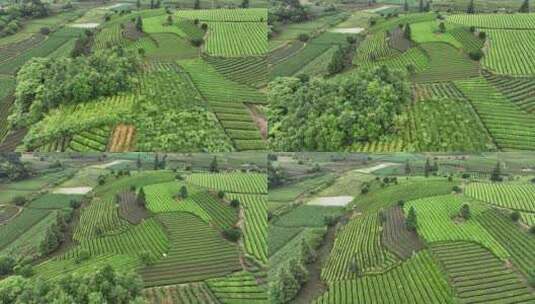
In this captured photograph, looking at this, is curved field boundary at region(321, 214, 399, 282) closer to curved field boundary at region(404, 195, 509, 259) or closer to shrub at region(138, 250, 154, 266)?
curved field boundary at region(404, 195, 509, 259)

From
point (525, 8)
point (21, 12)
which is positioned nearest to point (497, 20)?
point (525, 8)

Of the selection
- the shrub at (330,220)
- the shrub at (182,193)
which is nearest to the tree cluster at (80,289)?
the shrub at (182,193)

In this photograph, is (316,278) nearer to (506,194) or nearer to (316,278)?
(316,278)

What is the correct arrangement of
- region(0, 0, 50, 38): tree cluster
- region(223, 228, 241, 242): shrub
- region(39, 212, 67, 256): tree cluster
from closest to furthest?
1. region(39, 212, 67, 256): tree cluster
2. region(223, 228, 241, 242): shrub
3. region(0, 0, 50, 38): tree cluster

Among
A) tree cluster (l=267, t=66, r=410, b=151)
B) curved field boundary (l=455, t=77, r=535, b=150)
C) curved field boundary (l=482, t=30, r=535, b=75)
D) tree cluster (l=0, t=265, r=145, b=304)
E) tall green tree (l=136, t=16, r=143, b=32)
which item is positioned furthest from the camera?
tall green tree (l=136, t=16, r=143, b=32)

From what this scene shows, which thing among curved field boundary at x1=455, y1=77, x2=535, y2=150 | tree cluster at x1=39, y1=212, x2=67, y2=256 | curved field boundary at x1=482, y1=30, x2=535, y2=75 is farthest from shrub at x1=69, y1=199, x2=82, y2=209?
curved field boundary at x1=482, y1=30, x2=535, y2=75

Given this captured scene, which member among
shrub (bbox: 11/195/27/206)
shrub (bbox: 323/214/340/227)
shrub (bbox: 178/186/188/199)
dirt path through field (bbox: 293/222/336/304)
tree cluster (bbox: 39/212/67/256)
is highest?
shrub (bbox: 178/186/188/199)
